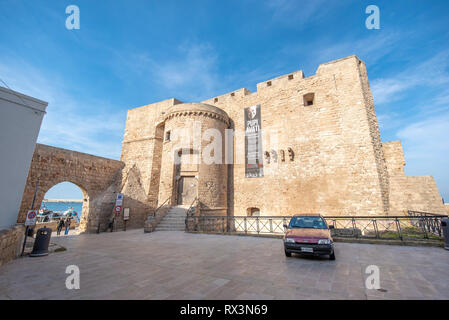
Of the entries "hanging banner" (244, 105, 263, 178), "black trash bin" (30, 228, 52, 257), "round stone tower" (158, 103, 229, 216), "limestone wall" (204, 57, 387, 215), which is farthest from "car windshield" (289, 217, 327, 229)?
"hanging banner" (244, 105, 263, 178)

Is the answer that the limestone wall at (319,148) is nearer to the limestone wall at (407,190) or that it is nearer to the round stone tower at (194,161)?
the limestone wall at (407,190)

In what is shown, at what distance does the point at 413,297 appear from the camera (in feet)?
9.88

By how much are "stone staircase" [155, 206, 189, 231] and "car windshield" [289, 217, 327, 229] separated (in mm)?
7994

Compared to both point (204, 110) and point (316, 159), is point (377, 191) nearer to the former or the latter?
point (316, 159)

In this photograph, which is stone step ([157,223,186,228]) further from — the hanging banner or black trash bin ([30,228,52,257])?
the hanging banner

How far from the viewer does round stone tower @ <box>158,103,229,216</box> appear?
15.6 metres

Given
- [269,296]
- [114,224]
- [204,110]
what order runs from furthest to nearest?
1. [204,110]
2. [114,224]
3. [269,296]

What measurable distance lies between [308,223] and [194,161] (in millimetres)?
10872

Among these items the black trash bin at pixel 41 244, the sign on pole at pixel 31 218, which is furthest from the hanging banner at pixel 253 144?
the sign on pole at pixel 31 218

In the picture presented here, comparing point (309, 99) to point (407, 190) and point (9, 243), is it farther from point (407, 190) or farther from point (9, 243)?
point (9, 243)

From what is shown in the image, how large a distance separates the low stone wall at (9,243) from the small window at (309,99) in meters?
17.8

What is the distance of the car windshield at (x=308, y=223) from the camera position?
6254mm
